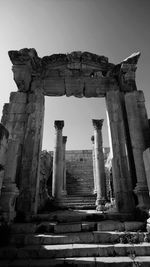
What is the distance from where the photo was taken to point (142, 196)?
15.4 feet

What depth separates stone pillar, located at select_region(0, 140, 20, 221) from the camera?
427cm

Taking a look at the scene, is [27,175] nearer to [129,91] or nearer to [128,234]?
[128,234]

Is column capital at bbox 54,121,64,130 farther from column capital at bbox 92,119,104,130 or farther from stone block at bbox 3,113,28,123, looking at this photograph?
stone block at bbox 3,113,28,123

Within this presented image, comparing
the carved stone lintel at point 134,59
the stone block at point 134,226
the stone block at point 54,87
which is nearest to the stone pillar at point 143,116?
the carved stone lintel at point 134,59

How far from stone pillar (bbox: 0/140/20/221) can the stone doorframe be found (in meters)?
0.26

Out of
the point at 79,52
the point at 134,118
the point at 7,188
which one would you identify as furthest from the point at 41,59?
the point at 7,188

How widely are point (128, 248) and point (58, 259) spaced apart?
1.20 m

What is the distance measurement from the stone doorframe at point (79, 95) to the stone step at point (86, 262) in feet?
6.74

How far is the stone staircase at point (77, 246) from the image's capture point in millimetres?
2718

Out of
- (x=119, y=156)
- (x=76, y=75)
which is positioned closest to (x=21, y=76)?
(x=76, y=75)

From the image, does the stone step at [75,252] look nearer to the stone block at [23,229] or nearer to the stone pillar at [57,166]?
the stone block at [23,229]

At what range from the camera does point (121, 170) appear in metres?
5.43

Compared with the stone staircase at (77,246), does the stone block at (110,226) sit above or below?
above

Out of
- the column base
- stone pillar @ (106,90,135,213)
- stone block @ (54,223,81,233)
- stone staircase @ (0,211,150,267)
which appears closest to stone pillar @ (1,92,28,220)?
stone staircase @ (0,211,150,267)
